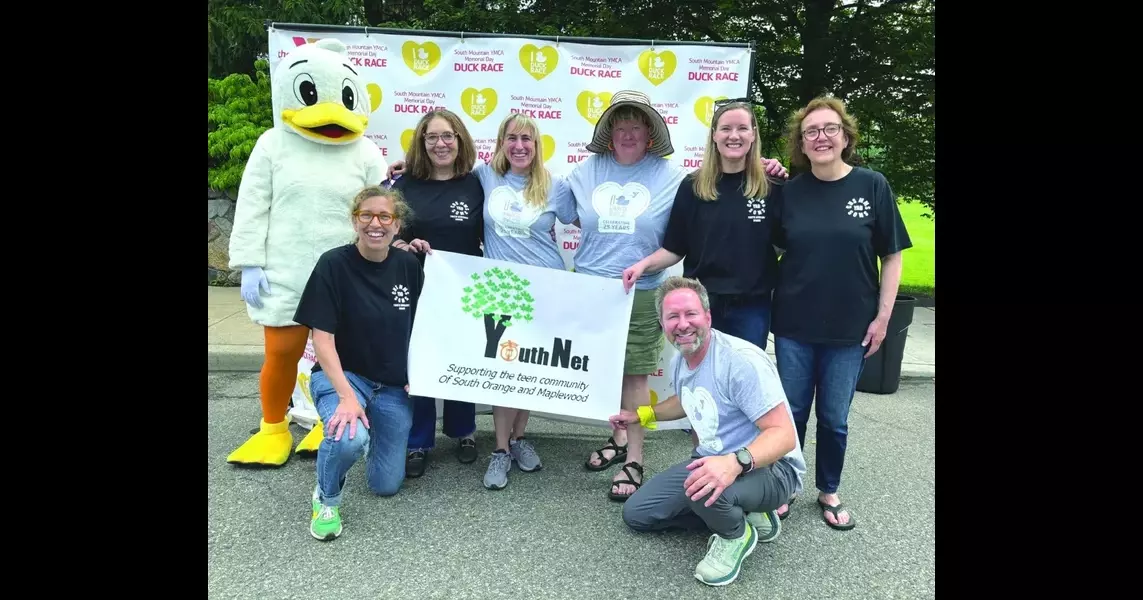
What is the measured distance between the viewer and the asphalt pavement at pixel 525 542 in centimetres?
267

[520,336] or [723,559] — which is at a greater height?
[520,336]

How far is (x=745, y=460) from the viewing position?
256cm

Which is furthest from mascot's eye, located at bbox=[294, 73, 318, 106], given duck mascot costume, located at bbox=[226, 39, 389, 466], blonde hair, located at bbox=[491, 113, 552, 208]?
blonde hair, located at bbox=[491, 113, 552, 208]

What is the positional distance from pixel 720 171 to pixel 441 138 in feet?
4.84

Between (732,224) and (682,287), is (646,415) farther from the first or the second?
(732,224)

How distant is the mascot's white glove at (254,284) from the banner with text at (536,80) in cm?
146

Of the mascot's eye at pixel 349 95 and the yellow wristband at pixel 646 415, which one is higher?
the mascot's eye at pixel 349 95

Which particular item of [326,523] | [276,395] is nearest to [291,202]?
[276,395]

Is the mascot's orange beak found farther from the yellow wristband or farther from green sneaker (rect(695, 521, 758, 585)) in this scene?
green sneaker (rect(695, 521, 758, 585))

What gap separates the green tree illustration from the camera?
3527 mm

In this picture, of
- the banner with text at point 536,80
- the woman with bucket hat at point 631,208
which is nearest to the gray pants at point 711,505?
the woman with bucket hat at point 631,208

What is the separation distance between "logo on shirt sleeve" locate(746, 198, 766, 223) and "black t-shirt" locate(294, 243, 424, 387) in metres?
1.71

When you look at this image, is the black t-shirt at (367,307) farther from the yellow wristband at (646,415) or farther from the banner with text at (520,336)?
the yellow wristband at (646,415)
